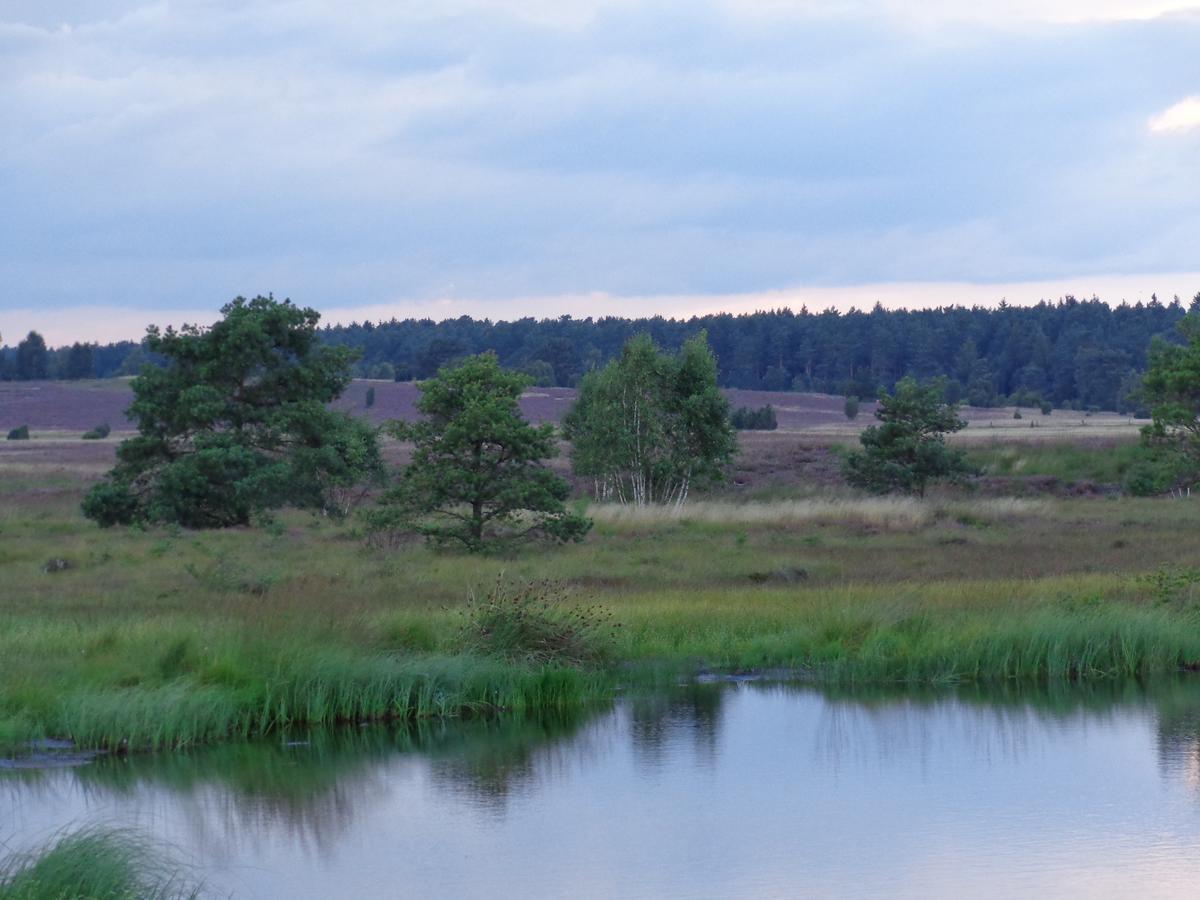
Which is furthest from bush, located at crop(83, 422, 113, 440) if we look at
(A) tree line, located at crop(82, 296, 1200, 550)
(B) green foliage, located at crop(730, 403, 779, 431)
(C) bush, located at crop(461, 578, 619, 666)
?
(C) bush, located at crop(461, 578, 619, 666)

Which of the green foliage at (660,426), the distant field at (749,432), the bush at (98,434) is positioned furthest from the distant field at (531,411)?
the green foliage at (660,426)

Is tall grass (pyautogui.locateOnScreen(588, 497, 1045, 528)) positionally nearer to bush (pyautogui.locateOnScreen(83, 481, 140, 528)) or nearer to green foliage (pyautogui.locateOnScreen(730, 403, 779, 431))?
bush (pyautogui.locateOnScreen(83, 481, 140, 528))

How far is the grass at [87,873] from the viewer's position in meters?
8.56

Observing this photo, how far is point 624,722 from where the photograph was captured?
16.2 m

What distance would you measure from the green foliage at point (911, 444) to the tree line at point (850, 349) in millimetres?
79087

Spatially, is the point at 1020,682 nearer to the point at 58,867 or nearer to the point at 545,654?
the point at 545,654

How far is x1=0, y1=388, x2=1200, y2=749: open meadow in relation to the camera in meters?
15.6

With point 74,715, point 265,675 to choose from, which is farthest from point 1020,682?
point 74,715

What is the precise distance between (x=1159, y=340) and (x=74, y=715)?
39360 mm

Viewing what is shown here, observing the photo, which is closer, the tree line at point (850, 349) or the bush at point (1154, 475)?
the bush at point (1154, 475)

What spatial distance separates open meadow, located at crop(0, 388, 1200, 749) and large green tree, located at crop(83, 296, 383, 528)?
4.60ft

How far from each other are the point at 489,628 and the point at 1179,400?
33528 mm

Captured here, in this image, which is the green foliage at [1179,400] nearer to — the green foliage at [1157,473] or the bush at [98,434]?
the green foliage at [1157,473]

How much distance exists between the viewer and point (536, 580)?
2175cm
